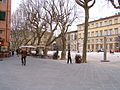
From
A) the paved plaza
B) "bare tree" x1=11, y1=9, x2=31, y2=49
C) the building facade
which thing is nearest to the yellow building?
"bare tree" x1=11, y1=9, x2=31, y2=49

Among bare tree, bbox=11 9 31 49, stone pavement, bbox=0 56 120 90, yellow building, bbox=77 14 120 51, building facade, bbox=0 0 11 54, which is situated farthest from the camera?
yellow building, bbox=77 14 120 51

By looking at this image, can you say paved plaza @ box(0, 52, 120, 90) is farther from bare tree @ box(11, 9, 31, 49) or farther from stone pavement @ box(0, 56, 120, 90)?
bare tree @ box(11, 9, 31, 49)

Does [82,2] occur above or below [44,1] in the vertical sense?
below

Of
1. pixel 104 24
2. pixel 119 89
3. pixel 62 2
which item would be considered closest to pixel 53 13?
pixel 62 2

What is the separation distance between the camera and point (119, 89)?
934 centimetres

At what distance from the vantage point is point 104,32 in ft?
357

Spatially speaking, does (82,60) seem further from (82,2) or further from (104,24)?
(104,24)

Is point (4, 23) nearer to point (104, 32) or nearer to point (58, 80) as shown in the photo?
point (58, 80)

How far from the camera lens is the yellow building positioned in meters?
99.5

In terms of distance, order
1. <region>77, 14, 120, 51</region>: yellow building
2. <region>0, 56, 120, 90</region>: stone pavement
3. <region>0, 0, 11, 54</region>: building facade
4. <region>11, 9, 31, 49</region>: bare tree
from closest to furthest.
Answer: <region>0, 56, 120, 90</region>: stone pavement < <region>0, 0, 11, 54</region>: building facade < <region>11, 9, 31, 49</region>: bare tree < <region>77, 14, 120, 51</region>: yellow building

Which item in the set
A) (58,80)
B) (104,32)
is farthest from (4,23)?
(104,32)

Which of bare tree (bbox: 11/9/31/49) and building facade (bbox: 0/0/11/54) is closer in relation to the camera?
building facade (bbox: 0/0/11/54)

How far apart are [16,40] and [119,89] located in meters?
61.9

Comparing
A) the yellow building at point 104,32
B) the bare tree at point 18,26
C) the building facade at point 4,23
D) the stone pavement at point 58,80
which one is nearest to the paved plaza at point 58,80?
the stone pavement at point 58,80
